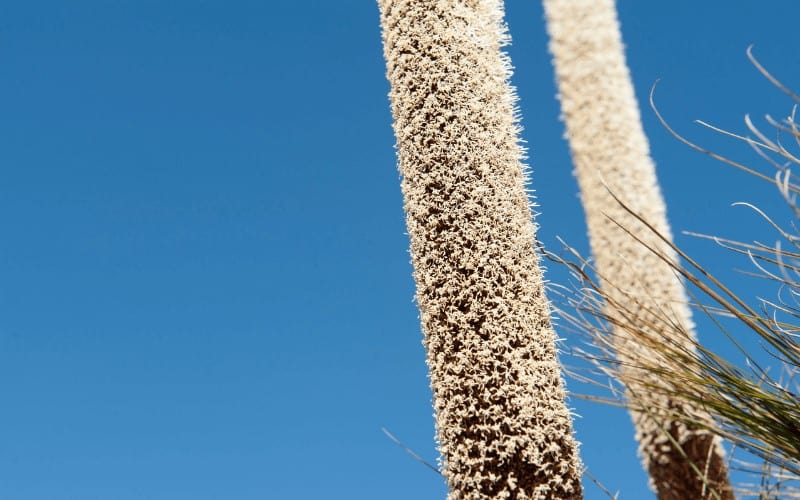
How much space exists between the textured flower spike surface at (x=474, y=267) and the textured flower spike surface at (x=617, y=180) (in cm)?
224

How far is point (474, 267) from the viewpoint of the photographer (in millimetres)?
4594

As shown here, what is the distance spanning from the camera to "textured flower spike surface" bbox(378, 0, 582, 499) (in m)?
4.46

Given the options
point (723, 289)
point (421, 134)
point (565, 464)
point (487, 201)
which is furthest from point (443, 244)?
point (723, 289)

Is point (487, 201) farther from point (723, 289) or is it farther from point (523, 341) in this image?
point (723, 289)

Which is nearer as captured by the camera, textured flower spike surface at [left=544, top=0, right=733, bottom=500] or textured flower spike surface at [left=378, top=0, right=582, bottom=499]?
textured flower spike surface at [left=378, top=0, right=582, bottom=499]

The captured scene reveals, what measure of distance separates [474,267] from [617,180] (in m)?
3.41

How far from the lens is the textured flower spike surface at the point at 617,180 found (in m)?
6.82

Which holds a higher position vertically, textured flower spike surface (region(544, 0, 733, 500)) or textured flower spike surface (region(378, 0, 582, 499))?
textured flower spike surface (region(544, 0, 733, 500))

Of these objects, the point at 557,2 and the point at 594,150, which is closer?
the point at 594,150

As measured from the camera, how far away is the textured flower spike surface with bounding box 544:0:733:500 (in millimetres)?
6818

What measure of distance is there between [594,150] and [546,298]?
3.37 metres

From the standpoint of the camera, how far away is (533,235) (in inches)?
189

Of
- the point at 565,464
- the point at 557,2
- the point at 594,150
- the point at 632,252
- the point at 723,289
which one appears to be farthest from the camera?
the point at 557,2

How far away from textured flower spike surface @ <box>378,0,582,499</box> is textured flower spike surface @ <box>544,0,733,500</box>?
224 centimetres
